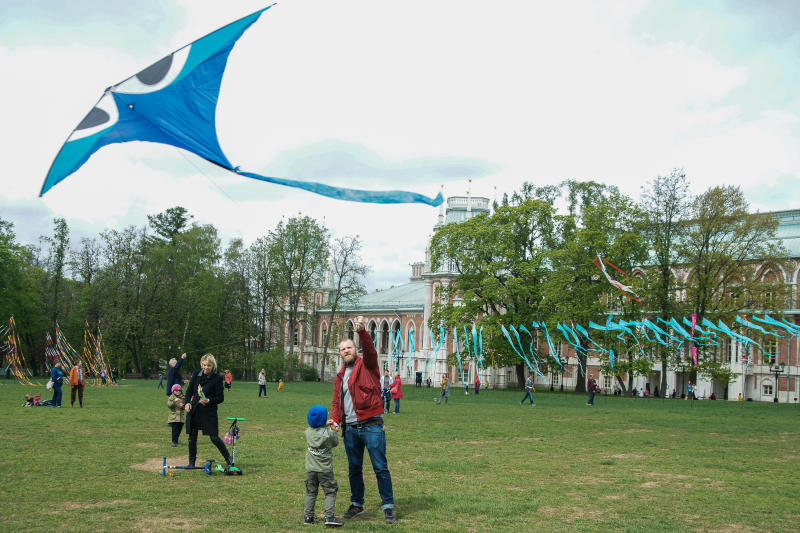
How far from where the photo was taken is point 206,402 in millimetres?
11594

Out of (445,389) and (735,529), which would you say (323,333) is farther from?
(735,529)

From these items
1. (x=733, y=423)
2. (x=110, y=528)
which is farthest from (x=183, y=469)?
(x=733, y=423)

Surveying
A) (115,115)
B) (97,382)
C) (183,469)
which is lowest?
(97,382)

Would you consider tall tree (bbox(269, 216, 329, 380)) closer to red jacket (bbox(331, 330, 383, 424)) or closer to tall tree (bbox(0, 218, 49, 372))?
tall tree (bbox(0, 218, 49, 372))

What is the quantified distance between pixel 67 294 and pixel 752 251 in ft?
201

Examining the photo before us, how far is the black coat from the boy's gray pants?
3399 mm

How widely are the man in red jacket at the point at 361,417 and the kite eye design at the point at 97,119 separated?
4.01m

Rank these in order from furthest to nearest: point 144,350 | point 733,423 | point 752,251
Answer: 1. point 144,350
2. point 752,251
3. point 733,423

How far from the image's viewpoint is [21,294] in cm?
5738

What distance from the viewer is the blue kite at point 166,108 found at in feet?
27.3

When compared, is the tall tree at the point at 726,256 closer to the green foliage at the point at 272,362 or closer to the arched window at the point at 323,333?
the green foliage at the point at 272,362

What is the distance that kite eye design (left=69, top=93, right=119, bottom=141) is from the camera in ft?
27.3

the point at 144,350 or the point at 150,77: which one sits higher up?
the point at 150,77

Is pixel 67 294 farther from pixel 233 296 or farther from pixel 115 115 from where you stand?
pixel 115 115
